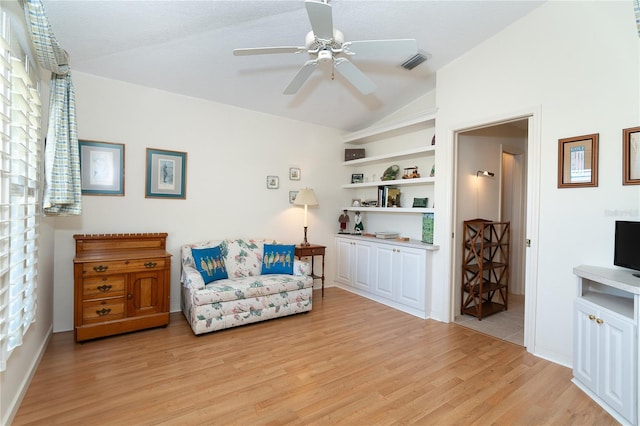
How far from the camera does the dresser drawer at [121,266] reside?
2809 millimetres

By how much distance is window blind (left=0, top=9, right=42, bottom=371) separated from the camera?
1.57 meters

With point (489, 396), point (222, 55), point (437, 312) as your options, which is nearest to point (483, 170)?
point (437, 312)

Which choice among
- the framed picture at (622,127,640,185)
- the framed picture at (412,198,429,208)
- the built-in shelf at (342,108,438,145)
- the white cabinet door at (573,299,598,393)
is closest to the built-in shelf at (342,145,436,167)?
the built-in shelf at (342,108,438,145)

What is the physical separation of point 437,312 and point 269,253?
2111 millimetres

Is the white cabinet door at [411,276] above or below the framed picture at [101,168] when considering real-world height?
below

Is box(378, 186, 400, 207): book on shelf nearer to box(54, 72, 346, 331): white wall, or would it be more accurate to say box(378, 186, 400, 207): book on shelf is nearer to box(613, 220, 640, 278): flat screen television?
box(54, 72, 346, 331): white wall

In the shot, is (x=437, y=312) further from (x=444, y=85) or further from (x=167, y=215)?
(x=167, y=215)

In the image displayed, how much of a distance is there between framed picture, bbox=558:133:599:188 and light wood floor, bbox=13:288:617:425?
152cm

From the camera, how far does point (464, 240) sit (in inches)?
151

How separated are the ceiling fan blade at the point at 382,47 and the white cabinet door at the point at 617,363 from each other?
218 centimetres

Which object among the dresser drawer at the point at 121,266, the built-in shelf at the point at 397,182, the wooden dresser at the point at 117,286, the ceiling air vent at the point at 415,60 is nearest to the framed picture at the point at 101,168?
the wooden dresser at the point at 117,286

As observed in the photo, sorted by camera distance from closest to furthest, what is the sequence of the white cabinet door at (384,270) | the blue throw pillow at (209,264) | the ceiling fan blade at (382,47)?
1. the ceiling fan blade at (382,47)
2. the blue throw pillow at (209,264)
3. the white cabinet door at (384,270)

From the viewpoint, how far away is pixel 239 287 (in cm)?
326

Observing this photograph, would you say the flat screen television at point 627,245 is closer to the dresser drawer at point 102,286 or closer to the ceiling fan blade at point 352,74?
the ceiling fan blade at point 352,74
